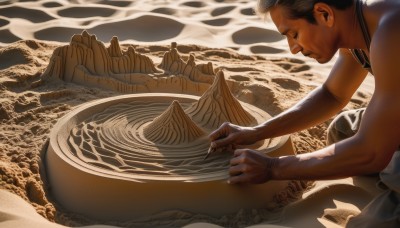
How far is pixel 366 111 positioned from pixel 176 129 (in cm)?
86

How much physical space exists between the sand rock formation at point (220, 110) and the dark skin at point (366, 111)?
0.94ft

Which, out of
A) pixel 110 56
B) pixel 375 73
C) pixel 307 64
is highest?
pixel 375 73

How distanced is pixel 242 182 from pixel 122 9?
3.33 meters

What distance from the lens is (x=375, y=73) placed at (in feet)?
4.88

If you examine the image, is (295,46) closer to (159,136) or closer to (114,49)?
(159,136)

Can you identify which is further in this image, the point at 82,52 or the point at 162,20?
the point at 162,20

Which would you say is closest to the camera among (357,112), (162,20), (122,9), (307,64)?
(357,112)

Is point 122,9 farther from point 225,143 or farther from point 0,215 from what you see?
point 0,215

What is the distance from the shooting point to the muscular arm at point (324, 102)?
6.53ft

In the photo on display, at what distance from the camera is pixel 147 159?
1946 mm

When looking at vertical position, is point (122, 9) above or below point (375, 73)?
below

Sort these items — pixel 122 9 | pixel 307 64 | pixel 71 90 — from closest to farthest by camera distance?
pixel 71 90, pixel 307 64, pixel 122 9

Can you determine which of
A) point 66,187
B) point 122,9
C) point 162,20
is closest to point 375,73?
point 66,187

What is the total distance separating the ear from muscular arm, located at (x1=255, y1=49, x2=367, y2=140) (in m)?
0.40
